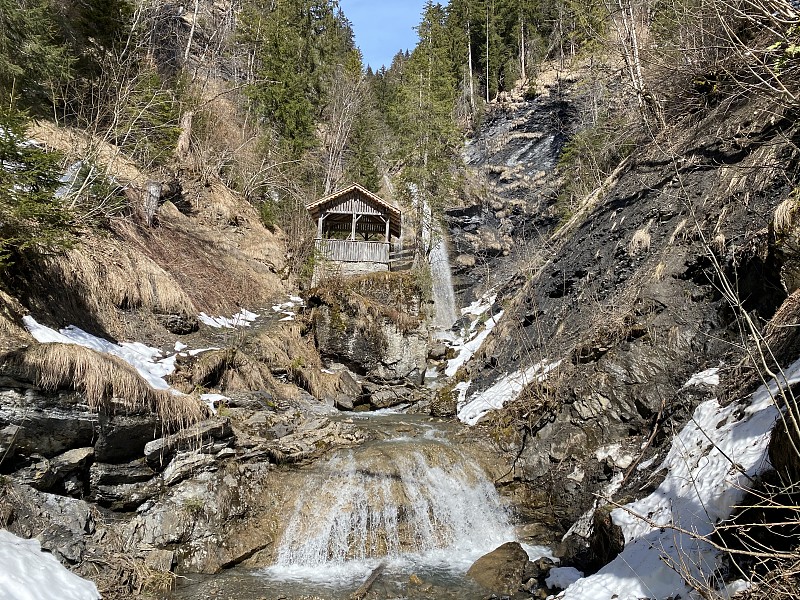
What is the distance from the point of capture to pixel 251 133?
25.2m

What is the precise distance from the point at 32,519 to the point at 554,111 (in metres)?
33.4

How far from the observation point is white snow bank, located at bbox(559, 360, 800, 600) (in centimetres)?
457

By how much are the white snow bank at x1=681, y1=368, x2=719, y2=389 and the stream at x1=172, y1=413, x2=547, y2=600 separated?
3831 millimetres

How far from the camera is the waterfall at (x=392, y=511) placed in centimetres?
815

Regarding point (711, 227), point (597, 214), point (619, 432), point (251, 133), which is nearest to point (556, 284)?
point (597, 214)

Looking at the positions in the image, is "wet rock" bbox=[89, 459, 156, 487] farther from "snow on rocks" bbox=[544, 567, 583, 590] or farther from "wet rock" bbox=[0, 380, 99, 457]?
"snow on rocks" bbox=[544, 567, 583, 590]

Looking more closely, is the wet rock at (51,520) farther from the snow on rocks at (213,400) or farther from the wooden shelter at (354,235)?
the wooden shelter at (354,235)

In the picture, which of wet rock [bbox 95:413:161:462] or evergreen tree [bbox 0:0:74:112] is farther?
evergreen tree [bbox 0:0:74:112]

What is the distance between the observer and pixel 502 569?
287 inches

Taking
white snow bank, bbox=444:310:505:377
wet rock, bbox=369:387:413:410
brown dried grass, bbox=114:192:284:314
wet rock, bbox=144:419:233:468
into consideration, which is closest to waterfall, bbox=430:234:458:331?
white snow bank, bbox=444:310:505:377

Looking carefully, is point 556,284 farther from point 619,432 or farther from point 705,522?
point 705,522

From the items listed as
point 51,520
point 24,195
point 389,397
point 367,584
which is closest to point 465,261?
point 389,397

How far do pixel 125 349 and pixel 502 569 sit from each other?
28.2 ft

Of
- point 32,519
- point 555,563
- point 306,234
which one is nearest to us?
point 32,519
